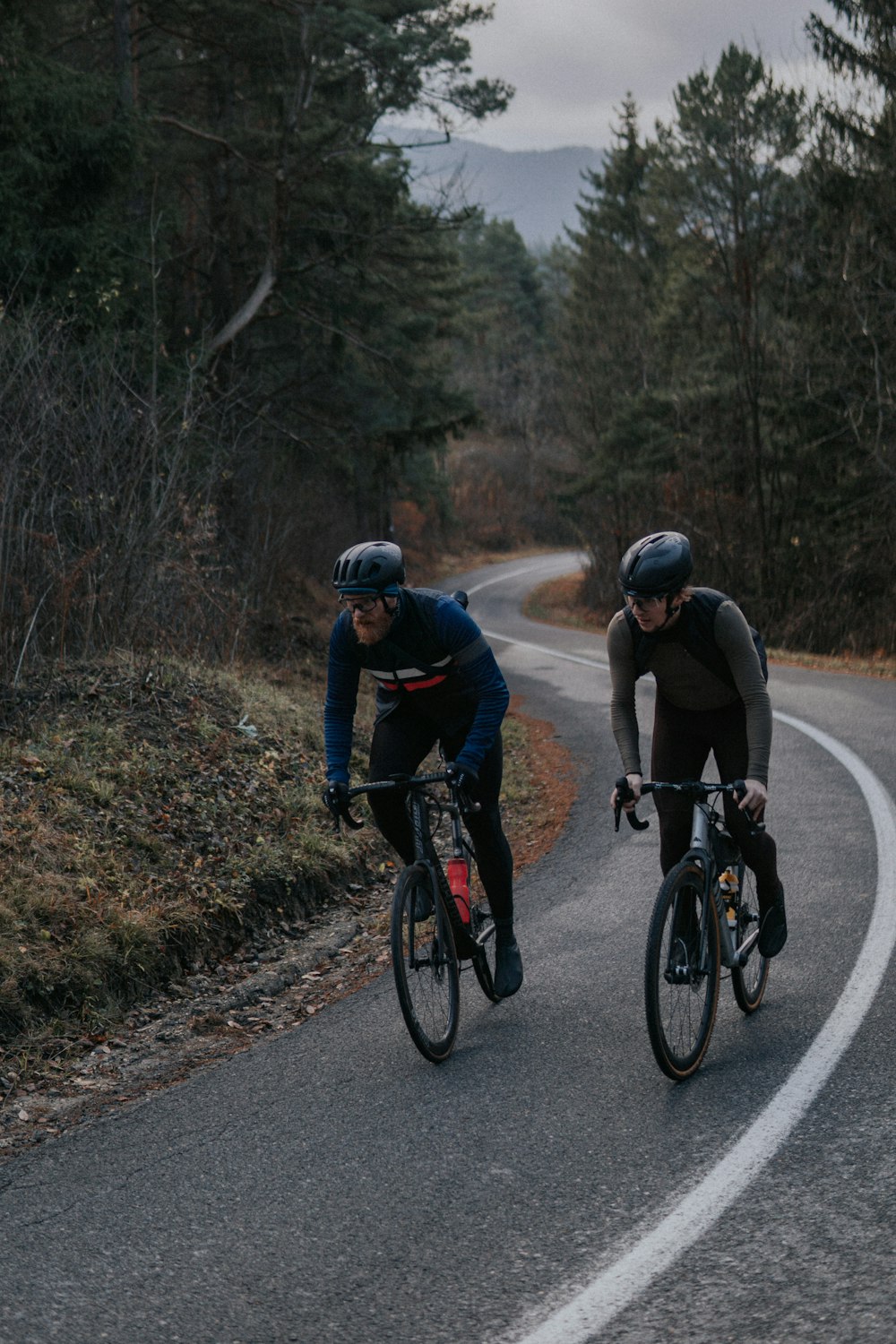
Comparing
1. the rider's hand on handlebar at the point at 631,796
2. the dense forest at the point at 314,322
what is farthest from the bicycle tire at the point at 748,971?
the dense forest at the point at 314,322

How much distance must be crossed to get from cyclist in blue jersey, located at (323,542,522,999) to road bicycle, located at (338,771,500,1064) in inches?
4.1

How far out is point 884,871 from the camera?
764cm

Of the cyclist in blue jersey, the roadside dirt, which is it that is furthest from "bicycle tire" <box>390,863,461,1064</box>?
the roadside dirt

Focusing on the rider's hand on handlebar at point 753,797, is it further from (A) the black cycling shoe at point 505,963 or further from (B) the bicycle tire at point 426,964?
(A) the black cycling shoe at point 505,963

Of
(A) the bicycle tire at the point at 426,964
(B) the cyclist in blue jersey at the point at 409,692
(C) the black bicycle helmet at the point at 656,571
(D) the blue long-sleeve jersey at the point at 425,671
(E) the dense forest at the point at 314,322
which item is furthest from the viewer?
(E) the dense forest at the point at 314,322

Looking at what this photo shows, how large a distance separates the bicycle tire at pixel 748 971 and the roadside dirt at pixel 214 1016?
2.04m

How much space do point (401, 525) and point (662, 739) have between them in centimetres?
5593

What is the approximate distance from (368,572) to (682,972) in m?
1.99

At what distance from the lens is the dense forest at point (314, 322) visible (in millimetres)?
11492

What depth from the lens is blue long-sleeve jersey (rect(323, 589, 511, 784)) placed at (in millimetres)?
5309

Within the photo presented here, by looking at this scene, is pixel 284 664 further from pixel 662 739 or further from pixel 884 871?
pixel 662 739

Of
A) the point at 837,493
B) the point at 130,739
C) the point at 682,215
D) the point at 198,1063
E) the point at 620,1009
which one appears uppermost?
the point at 682,215

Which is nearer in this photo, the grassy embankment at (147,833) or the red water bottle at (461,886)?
the red water bottle at (461,886)

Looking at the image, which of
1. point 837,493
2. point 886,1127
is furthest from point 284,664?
point 837,493
